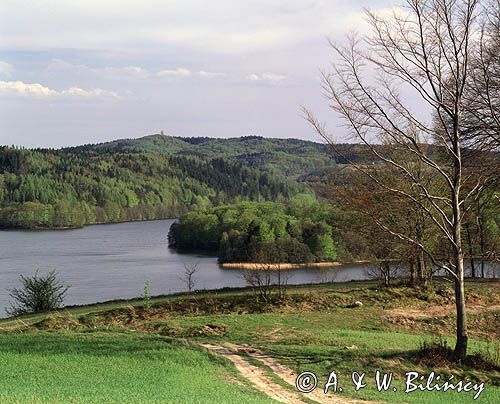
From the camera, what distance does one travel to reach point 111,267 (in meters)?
52.0

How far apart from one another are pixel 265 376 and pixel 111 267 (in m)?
43.5

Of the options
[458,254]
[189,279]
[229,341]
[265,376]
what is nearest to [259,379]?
[265,376]

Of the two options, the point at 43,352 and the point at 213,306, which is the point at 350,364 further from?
the point at 213,306

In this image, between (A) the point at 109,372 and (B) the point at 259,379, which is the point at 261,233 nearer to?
(B) the point at 259,379

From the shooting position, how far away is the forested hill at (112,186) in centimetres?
11662

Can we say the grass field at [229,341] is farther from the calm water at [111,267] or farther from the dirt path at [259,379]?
the calm water at [111,267]

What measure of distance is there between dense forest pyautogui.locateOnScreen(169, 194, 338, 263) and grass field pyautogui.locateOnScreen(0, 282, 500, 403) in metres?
29.0

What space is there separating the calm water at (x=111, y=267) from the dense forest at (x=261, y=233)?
279 cm

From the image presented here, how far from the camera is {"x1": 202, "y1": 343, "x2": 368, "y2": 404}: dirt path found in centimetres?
937

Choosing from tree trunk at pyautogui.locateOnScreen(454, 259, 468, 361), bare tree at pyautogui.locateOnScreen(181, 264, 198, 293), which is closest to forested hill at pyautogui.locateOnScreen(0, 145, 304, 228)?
bare tree at pyautogui.locateOnScreen(181, 264, 198, 293)

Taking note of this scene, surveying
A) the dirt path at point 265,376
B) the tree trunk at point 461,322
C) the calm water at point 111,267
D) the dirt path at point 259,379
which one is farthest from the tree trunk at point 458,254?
the calm water at point 111,267

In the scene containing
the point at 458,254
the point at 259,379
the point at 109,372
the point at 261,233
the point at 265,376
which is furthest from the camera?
the point at 261,233

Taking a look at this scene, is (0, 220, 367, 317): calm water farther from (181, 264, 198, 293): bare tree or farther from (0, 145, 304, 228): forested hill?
(0, 145, 304, 228): forested hill

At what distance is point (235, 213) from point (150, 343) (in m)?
68.4
